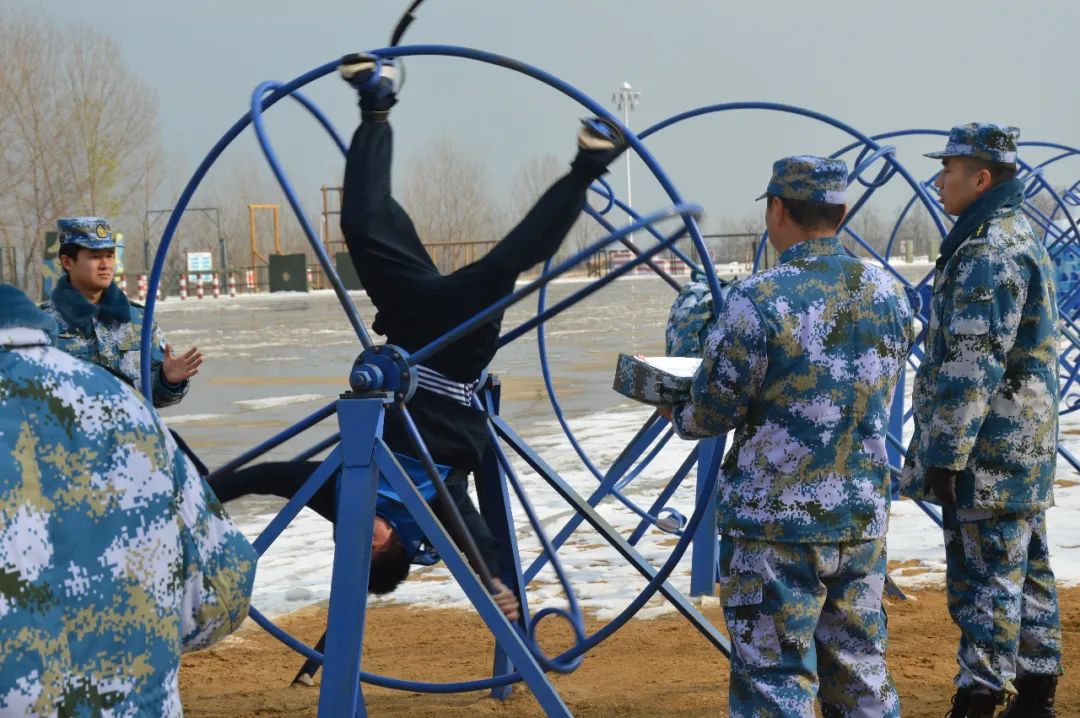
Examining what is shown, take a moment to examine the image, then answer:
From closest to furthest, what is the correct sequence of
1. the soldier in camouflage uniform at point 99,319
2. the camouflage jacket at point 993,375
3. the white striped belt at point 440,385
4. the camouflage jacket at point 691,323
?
1. the white striped belt at point 440,385
2. the camouflage jacket at point 993,375
3. the soldier in camouflage uniform at point 99,319
4. the camouflage jacket at point 691,323

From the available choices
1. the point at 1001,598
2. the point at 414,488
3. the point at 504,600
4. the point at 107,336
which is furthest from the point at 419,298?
the point at 1001,598

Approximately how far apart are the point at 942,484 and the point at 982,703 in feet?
2.15

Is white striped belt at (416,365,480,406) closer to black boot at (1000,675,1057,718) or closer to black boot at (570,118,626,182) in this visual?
black boot at (570,118,626,182)

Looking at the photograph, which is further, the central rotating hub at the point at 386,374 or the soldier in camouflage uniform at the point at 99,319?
the soldier in camouflage uniform at the point at 99,319

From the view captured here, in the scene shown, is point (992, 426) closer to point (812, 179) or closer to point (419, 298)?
point (812, 179)

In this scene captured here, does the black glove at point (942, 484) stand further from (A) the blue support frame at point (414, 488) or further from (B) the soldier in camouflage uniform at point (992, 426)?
(A) the blue support frame at point (414, 488)

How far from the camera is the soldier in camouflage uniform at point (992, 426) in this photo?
13.0 ft

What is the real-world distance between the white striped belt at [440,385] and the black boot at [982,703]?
178cm

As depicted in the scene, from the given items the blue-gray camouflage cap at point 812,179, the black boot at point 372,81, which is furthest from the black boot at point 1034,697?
the black boot at point 372,81

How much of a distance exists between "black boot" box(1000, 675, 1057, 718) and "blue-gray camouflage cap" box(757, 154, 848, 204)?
1.77 metres

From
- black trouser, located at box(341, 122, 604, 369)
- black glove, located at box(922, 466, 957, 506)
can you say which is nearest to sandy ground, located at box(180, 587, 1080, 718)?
black glove, located at box(922, 466, 957, 506)

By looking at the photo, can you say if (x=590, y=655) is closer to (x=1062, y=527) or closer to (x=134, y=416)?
(x=1062, y=527)

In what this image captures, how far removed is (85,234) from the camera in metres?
4.74

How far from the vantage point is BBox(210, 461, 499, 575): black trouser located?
361cm
